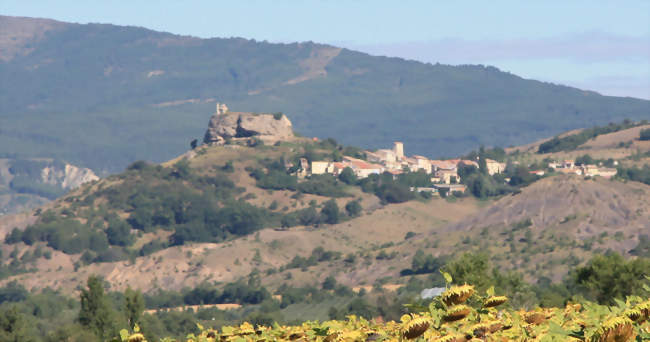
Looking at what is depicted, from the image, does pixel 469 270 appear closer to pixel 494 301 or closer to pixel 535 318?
pixel 535 318

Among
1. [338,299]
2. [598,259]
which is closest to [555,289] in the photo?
[598,259]

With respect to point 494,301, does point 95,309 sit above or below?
below

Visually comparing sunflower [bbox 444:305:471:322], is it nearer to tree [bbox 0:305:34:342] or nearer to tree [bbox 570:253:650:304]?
tree [bbox 570:253:650:304]

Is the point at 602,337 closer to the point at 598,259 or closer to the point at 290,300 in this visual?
the point at 598,259

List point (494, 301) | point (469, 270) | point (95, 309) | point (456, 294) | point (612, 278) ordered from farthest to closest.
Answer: point (95, 309), point (469, 270), point (612, 278), point (494, 301), point (456, 294)

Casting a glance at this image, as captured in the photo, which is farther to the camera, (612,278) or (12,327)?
(12,327)

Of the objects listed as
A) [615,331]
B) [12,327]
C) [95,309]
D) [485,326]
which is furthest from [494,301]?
[12,327]

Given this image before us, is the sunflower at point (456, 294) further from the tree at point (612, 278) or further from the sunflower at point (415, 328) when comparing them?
the tree at point (612, 278)

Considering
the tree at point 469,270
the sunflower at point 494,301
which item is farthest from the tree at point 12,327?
the sunflower at point 494,301

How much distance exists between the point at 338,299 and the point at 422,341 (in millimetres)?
171780

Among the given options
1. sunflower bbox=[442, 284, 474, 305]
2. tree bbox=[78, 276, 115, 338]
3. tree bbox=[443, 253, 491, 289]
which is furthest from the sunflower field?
tree bbox=[78, 276, 115, 338]

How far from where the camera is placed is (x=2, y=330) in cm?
10388

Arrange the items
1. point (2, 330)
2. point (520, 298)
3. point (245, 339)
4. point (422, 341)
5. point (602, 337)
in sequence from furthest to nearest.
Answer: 1. point (2, 330)
2. point (520, 298)
3. point (245, 339)
4. point (422, 341)
5. point (602, 337)

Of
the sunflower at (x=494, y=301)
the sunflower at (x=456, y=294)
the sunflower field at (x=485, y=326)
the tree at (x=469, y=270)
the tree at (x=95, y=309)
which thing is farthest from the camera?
the tree at (x=95, y=309)
